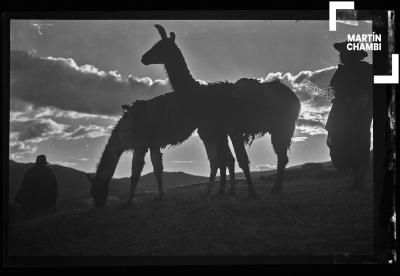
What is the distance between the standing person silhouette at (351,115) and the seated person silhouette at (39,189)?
5591 millimetres

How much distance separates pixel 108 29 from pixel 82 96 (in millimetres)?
1434

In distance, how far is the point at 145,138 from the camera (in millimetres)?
10375

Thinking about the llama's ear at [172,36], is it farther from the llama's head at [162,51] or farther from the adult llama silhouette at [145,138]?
the adult llama silhouette at [145,138]

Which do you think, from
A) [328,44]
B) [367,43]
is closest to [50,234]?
[328,44]

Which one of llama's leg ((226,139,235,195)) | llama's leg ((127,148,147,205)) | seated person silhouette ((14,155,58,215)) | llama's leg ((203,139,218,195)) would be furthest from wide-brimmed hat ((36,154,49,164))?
llama's leg ((226,139,235,195))

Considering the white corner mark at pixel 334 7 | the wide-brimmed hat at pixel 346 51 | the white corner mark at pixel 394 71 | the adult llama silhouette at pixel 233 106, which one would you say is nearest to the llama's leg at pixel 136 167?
the adult llama silhouette at pixel 233 106

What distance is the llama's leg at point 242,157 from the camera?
10125mm

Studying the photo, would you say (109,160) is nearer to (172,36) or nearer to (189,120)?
(189,120)

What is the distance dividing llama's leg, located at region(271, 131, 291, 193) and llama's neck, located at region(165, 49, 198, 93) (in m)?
1.97

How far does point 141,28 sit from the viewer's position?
33.1 ft

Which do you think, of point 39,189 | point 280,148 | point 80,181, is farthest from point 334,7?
point 39,189

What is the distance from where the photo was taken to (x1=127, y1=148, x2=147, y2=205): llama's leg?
1016 cm

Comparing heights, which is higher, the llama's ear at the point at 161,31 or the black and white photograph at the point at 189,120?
the llama's ear at the point at 161,31

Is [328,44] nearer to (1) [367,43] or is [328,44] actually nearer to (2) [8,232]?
(1) [367,43]
